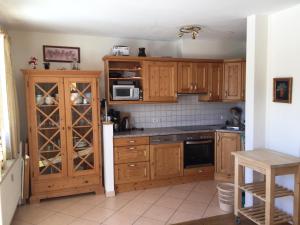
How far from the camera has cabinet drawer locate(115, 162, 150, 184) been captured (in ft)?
12.7

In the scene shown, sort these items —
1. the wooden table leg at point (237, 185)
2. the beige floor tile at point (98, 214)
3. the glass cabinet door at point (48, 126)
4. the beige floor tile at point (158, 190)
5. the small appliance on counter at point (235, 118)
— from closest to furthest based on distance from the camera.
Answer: the wooden table leg at point (237, 185)
the beige floor tile at point (98, 214)
the glass cabinet door at point (48, 126)
the beige floor tile at point (158, 190)
the small appliance on counter at point (235, 118)

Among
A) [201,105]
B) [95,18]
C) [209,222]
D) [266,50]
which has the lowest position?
[209,222]

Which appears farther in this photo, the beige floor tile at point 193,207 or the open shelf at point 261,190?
the beige floor tile at point 193,207

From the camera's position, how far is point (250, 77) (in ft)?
10.3

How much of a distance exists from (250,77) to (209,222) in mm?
1776

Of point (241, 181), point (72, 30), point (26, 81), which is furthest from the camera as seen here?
point (72, 30)

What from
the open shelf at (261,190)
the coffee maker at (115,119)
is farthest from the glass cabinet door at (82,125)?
the open shelf at (261,190)

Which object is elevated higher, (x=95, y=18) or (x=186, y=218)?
(x=95, y=18)

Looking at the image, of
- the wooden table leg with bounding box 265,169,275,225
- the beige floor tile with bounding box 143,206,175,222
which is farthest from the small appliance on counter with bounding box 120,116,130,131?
the wooden table leg with bounding box 265,169,275,225

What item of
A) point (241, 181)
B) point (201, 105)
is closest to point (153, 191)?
point (241, 181)

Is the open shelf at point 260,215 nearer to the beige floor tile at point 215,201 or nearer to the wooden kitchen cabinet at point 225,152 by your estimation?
the beige floor tile at point 215,201

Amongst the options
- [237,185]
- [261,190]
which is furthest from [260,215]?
[237,185]

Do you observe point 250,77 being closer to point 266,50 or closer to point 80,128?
point 266,50

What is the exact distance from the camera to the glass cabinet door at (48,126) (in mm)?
3527
